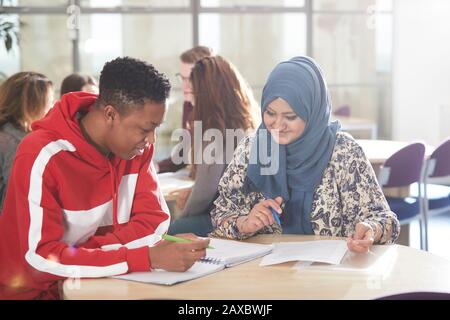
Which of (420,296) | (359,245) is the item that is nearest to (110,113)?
(359,245)

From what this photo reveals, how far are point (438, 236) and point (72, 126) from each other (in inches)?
159

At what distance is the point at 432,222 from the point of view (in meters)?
5.84

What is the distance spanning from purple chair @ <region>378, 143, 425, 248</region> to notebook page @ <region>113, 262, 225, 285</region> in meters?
2.43

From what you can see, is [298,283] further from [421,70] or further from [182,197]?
[421,70]

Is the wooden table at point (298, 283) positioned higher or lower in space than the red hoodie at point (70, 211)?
lower

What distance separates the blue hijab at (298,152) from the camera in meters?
2.37

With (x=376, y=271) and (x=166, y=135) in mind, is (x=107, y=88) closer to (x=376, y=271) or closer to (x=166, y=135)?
(x=376, y=271)

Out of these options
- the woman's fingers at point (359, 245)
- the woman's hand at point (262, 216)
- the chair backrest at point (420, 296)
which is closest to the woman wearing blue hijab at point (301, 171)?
the woman's hand at point (262, 216)

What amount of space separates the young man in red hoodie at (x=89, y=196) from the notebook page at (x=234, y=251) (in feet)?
0.55

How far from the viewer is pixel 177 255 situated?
1.78m

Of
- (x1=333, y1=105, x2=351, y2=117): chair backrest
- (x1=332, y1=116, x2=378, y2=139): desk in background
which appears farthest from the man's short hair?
(x1=333, y1=105, x2=351, y2=117): chair backrest

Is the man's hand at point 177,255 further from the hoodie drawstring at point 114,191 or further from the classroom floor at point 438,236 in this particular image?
the classroom floor at point 438,236

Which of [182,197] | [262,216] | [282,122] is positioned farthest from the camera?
[182,197]
